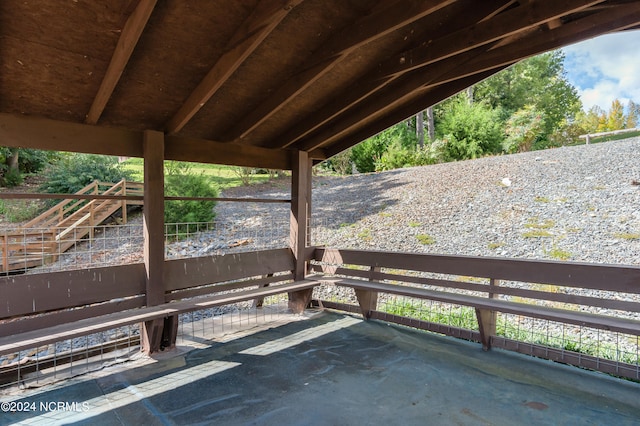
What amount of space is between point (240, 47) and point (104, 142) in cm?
138

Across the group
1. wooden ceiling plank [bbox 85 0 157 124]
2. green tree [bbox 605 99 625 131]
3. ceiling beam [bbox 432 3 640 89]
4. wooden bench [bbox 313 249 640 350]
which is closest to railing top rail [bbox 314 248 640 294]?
wooden bench [bbox 313 249 640 350]

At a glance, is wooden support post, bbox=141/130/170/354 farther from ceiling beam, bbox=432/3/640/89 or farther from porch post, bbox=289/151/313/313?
ceiling beam, bbox=432/3/640/89

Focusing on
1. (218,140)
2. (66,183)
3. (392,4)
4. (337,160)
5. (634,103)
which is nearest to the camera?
(392,4)

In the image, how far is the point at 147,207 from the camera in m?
3.00

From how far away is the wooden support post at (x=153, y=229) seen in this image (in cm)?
297

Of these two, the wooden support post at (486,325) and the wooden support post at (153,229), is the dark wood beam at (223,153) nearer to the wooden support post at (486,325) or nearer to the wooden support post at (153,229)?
the wooden support post at (153,229)

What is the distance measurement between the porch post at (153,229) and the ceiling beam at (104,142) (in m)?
0.11

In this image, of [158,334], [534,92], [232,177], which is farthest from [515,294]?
[534,92]

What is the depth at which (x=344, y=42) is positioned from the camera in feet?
7.91

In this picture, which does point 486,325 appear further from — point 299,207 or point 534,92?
point 534,92

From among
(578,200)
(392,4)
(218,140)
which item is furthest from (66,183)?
(578,200)

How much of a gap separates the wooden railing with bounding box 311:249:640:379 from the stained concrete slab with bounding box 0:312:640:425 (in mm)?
153

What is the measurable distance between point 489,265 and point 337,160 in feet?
37.8

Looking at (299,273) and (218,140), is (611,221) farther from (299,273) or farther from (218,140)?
(218,140)
